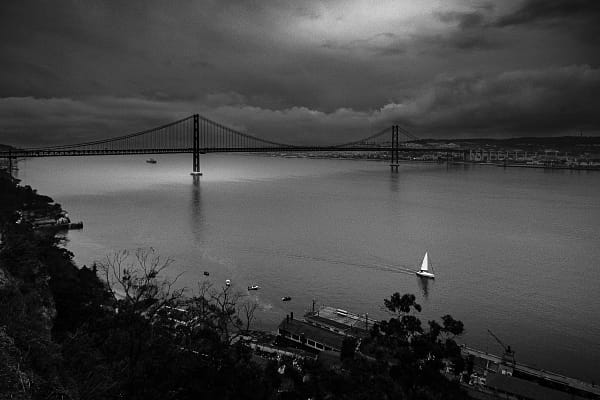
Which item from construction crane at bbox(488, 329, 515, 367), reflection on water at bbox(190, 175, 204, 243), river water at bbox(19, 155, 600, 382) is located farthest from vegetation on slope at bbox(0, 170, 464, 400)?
reflection on water at bbox(190, 175, 204, 243)

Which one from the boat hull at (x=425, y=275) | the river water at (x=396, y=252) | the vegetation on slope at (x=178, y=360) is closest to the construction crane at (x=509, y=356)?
the river water at (x=396, y=252)

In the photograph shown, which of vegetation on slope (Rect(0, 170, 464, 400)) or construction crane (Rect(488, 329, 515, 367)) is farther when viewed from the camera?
construction crane (Rect(488, 329, 515, 367))

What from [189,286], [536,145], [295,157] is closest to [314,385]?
[189,286]

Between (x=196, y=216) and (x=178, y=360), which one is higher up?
(x=196, y=216)

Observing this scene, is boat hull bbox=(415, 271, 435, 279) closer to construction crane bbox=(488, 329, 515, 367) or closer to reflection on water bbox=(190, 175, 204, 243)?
construction crane bbox=(488, 329, 515, 367)

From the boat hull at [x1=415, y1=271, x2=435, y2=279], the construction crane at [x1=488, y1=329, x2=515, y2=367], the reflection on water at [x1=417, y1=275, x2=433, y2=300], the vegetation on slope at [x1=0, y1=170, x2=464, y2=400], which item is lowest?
the construction crane at [x1=488, y1=329, x2=515, y2=367]

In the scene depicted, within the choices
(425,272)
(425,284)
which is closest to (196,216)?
(425,272)

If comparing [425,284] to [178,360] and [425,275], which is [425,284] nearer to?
[425,275]

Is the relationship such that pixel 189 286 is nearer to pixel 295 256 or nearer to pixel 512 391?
pixel 295 256

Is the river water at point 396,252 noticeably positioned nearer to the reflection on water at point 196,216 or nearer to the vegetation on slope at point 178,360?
the reflection on water at point 196,216
